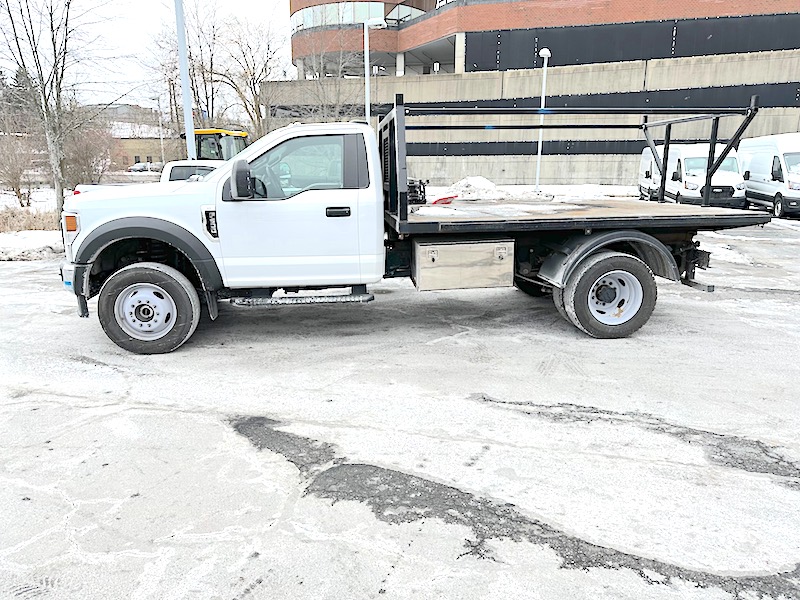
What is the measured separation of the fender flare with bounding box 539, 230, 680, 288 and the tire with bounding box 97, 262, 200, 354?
371 cm

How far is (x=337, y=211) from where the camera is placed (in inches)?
215

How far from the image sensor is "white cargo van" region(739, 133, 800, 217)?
17719mm

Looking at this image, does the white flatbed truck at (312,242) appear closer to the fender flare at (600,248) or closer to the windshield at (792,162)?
the fender flare at (600,248)

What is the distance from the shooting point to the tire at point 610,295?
5883mm

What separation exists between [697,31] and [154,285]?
38.0 m

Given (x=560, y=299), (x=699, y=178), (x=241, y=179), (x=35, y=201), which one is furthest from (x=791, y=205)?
(x=35, y=201)

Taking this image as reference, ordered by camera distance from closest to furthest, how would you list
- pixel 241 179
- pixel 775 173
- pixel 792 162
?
1. pixel 241 179
2. pixel 792 162
3. pixel 775 173

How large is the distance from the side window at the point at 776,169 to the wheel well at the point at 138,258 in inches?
755

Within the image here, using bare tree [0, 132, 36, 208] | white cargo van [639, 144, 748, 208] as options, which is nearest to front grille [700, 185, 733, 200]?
white cargo van [639, 144, 748, 208]

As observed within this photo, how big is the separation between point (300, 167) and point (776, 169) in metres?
18.7

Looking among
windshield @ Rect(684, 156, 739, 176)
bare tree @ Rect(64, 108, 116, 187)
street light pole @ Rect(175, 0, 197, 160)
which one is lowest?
windshield @ Rect(684, 156, 739, 176)

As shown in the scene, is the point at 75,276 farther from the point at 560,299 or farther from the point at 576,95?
the point at 576,95

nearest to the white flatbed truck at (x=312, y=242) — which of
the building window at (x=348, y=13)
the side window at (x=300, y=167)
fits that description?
the side window at (x=300, y=167)

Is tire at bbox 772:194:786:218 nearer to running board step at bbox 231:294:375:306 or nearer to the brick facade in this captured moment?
running board step at bbox 231:294:375:306
